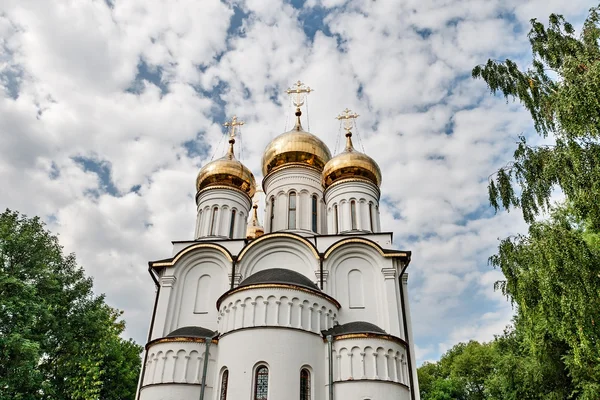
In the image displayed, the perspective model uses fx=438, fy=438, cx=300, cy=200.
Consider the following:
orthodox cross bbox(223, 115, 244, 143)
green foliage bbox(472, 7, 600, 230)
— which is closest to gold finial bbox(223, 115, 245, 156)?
orthodox cross bbox(223, 115, 244, 143)

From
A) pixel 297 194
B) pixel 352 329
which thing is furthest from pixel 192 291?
pixel 297 194

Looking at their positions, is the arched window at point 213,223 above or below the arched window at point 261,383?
above

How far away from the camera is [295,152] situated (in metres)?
19.8

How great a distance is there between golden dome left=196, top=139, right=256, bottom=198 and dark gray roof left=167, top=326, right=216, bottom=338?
7.16m

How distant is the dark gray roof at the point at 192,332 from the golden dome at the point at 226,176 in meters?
7.16

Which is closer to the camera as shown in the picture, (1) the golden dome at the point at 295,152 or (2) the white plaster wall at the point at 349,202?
(2) the white plaster wall at the point at 349,202

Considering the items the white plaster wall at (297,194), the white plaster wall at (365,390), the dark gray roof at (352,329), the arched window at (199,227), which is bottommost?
the white plaster wall at (365,390)

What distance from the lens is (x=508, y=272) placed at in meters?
8.02

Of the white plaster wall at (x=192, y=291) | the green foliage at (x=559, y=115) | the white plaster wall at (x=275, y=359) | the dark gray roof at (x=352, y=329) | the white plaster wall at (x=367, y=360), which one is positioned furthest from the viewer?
the white plaster wall at (x=192, y=291)

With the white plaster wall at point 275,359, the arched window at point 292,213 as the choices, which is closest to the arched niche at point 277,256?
the arched window at point 292,213

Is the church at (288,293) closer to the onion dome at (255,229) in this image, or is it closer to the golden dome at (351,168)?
the golden dome at (351,168)

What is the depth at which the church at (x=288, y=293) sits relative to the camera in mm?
11031

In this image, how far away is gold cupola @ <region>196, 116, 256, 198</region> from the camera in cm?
1894

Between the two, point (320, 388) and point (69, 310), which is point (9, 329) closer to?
point (69, 310)
